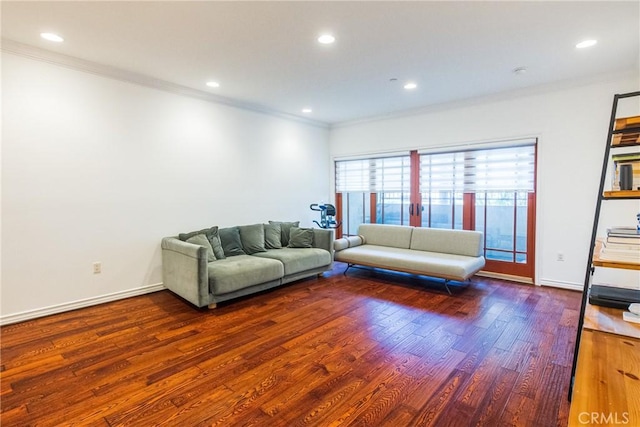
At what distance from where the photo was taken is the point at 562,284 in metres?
4.26

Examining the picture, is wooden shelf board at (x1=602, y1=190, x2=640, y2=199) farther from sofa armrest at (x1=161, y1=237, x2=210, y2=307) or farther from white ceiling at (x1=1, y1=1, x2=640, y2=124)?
sofa armrest at (x1=161, y1=237, x2=210, y2=307)

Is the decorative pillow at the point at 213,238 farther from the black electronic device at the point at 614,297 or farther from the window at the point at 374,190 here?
the black electronic device at the point at 614,297

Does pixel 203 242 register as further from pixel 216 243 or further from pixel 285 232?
pixel 285 232

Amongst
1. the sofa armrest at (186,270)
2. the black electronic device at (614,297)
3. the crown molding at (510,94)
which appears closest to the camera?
the black electronic device at (614,297)

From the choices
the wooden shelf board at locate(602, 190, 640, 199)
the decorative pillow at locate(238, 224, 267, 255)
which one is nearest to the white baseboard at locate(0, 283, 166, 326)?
the decorative pillow at locate(238, 224, 267, 255)

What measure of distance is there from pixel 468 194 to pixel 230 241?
12.1 ft

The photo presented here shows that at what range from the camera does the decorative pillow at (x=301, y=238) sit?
16.4ft

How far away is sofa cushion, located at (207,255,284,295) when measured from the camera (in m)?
3.57

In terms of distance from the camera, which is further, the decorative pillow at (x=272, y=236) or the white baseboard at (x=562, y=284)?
the decorative pillow at (x=272, y=236)

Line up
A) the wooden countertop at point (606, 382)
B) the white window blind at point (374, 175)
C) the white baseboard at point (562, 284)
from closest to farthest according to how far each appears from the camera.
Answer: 1. the wooden countertop at point (606, 382)
2. the white baseboard at point (562, 284)
3. the white window blind at point (374, 175)

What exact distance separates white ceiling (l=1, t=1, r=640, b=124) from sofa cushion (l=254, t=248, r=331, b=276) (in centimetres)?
229

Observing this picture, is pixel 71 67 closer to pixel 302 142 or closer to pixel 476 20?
pixel 302 142

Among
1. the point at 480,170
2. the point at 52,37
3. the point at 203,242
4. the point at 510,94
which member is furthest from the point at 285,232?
the point at 510,94

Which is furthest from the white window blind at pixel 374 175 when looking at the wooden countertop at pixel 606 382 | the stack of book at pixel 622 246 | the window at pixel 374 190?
the wooden countertop at pixel 606 382
